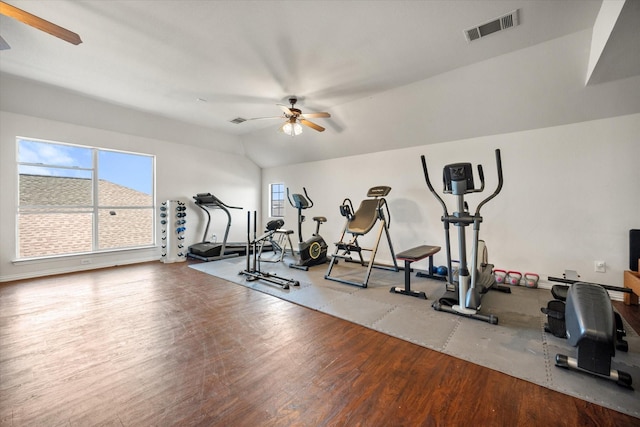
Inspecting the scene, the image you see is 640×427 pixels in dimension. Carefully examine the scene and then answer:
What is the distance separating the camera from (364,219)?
15.4 feet

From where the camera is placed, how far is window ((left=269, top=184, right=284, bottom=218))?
8.16m

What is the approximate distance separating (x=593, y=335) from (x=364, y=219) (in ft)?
10.5

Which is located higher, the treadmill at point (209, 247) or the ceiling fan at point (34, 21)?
the ceiling fan at point (34, 21)

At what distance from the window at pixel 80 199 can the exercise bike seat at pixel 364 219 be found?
494 cm

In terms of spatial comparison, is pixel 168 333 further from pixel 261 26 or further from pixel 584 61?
pixel 584 61

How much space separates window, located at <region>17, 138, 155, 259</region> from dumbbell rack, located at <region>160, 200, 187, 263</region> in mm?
351

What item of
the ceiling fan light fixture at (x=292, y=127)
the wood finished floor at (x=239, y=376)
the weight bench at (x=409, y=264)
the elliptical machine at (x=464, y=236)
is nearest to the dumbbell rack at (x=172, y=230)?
the wood finished floor at (x=239, y=376)

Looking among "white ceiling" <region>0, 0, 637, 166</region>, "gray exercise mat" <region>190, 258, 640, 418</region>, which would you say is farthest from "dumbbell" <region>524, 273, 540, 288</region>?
"white ceiling" <region>0, 0, 637, 166</region>

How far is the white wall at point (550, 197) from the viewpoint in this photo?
3.56 meters

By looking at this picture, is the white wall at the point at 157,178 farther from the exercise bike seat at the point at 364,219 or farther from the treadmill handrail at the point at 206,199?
the exercise bike seat at the point at 364,219

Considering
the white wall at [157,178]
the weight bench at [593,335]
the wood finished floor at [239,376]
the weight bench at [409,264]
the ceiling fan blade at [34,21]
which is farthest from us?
the white wall at [157,178]

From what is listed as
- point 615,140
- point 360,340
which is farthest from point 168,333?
point 615,140

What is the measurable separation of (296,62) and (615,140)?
4682 millimetres

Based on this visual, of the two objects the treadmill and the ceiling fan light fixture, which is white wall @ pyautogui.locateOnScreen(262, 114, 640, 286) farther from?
the treadmill
